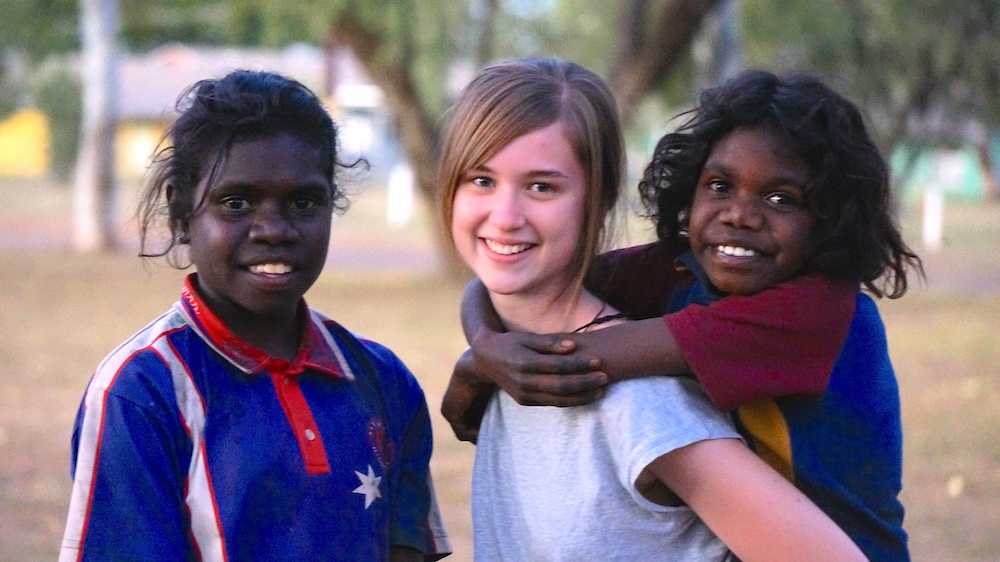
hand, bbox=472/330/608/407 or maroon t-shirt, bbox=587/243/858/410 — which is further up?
maroon t-shirt, bbox=587/243/858/410

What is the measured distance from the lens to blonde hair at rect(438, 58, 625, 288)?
7.23 feet

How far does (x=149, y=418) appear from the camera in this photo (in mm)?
2049

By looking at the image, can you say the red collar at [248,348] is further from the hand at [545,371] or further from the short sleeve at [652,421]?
the short sleeve at [652,421]

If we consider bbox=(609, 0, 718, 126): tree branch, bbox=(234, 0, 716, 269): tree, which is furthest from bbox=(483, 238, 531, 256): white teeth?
bbox=(609, 0, 718, 126): tree branch

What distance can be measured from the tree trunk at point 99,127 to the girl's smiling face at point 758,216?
60.3ft

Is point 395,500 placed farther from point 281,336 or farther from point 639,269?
point 639,269

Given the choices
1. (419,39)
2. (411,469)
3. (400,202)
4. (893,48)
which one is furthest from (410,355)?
(400,202)

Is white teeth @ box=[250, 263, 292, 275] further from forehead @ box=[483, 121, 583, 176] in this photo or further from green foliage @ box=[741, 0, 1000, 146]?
green foliage @ box=[741, 0, 1000, 146]

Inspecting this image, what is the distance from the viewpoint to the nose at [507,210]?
2186 mm

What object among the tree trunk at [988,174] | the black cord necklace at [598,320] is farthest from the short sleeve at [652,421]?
the tree trunk at [988,174]

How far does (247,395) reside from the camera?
2162 millimetres

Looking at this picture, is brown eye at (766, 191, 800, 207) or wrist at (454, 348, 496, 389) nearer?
brown eye at (766, 191, 800, 207)

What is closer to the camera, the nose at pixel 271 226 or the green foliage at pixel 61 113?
the nose at pixel 271 226

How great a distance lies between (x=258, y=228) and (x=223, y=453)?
35cm
